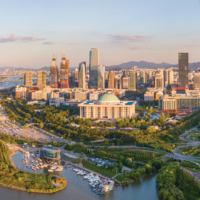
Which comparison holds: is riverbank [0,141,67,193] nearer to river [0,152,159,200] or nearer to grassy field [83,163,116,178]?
river [0,152,159,200]

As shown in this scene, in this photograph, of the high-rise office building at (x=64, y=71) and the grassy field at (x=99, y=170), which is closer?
the grassy field at (x=99, y=170)

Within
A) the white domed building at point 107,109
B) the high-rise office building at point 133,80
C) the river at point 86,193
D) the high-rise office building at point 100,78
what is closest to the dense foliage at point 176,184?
the river at point 86,193

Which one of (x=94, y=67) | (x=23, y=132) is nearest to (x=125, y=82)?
(x=94, y=67)

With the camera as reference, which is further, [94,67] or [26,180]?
[94,67]

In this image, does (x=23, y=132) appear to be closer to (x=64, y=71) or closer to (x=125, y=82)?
(x=64, y=71)

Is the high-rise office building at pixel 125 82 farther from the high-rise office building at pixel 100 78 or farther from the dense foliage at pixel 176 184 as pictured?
the dense foliage at pixel 176 184

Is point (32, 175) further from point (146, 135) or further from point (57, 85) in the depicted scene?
point (57, 85)
